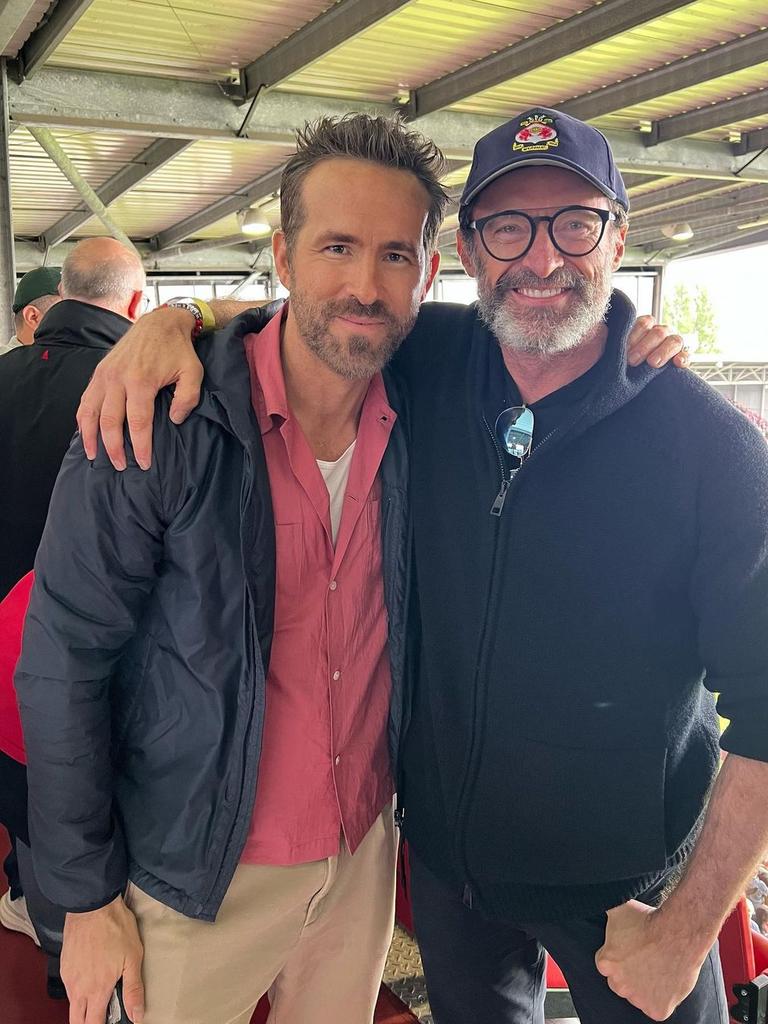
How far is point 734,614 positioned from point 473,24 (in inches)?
222

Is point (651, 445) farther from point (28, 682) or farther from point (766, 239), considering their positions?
point (766, 239)

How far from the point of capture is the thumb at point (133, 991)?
5.39ft

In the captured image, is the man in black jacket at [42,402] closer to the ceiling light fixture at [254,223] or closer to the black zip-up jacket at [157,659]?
the black zip-up jacket at [157,659]

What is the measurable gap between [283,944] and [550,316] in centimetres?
148

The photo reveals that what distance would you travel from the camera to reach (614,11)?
17.8 feet

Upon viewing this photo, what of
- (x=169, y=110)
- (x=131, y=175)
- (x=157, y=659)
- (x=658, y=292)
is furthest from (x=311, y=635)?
(x=658, y=292)

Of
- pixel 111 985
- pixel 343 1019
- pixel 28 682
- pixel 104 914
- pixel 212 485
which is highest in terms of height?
pixel 212 485

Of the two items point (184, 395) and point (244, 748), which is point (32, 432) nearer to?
point (184, 395)

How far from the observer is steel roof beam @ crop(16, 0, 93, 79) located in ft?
16.3

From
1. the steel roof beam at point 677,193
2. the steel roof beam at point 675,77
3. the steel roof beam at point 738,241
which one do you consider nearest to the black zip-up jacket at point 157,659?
the steel roof beam at point 675,77

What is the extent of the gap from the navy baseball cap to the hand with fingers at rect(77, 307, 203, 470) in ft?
2.47

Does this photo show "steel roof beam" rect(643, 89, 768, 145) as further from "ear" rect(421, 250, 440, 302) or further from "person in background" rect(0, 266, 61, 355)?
"ear" rect(421, 250, 440, 302)

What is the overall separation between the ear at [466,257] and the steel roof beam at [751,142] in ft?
29.2

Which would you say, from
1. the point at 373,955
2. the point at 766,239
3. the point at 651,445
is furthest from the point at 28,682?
the point at 766,239
